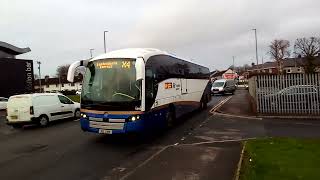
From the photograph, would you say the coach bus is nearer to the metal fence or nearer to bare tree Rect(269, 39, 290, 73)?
the metal fence

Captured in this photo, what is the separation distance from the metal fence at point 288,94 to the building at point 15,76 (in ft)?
112

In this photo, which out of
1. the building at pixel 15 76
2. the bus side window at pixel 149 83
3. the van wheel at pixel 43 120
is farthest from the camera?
the building at pixel 15 76

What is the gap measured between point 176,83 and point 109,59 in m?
4.99

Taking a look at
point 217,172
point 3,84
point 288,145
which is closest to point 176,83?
point 288,145

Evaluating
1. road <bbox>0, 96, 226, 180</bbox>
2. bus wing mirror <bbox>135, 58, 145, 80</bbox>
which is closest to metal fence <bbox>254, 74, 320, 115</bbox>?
road <bbox>0, 96, 226, 180</bbox>

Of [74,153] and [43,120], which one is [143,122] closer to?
[74,153]

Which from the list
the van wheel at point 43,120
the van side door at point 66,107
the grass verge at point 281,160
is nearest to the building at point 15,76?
the van side door at point 66,107

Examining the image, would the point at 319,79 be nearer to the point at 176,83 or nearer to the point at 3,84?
the point at 176,83

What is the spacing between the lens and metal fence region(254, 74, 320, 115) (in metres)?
22.5

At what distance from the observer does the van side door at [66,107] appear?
23111 mm

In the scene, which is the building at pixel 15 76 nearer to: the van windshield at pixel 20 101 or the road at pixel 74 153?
the van windshield at pixel 20 101

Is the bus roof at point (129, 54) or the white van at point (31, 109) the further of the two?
the white van at point (31, 109)

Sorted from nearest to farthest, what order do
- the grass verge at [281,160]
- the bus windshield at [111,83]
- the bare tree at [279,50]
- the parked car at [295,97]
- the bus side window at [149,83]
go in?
the grass verge at [281,160] → the bus windshield at [111,83] → the bus side window at [149,83] → the parked car at [295,97] → the bare tree at [279,50]

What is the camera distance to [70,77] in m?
14.9
